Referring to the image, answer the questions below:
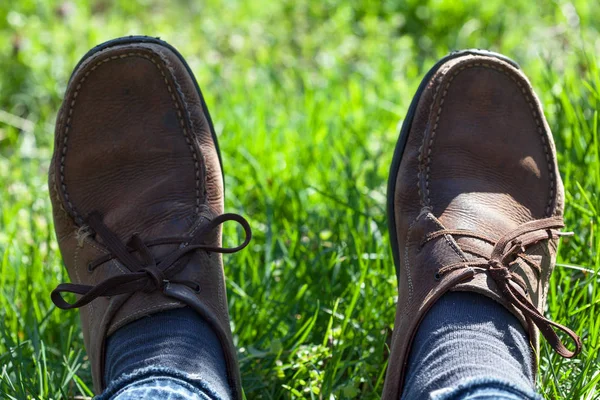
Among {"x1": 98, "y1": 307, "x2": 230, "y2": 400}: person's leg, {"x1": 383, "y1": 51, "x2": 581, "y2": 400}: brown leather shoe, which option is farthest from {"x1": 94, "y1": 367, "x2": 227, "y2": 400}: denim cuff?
{"x1": 383, "y1": 51, "x2": 581, "y2": 400}: brown leather shoe

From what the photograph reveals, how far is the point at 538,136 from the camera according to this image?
179 centimetres

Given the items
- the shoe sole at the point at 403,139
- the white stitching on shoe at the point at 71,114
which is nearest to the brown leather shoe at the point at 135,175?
the white stitching on shoe at the point at 71,114

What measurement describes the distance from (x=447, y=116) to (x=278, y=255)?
565 millimetres

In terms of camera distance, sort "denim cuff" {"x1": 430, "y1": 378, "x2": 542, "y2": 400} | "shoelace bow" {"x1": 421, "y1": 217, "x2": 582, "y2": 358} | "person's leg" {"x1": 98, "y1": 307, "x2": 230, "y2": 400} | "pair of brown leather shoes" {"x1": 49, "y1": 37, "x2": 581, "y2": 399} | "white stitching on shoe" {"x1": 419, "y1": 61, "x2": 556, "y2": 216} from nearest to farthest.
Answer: "denim cuff" {"x1": 430, "y1": 378, "x2": 542, "y2": 400}
"person's leg" {"x1": 98, "y1": 307, "x2": 230, "y2": 400}
"shoelace bow" {"x1": 421, "y1": 217, "x2": 582, "y2": 358}
"pair of brown leather shoes" {"x1": 49, "y1": 37, "x2": 581, "y2": 399}
"white stitching on shoe" {"x1": 419, "y1": 61, "x2": 556, "y2": 216}

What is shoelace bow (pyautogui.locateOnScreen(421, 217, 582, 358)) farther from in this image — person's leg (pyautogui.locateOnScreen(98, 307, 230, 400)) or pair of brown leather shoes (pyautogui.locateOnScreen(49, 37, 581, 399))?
person's leg (pyautogui.locateOnScreen(98, 307, 230, 400))

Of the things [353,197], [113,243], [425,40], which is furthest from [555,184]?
[425,40]

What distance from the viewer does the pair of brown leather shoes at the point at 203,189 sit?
60.9 inches

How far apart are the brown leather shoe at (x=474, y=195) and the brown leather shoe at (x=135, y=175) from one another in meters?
0.39

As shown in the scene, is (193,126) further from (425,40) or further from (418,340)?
(425,40)

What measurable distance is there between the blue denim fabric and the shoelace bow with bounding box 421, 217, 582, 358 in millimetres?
43

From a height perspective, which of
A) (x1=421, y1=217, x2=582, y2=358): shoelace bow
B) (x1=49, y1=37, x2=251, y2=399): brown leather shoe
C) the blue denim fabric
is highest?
(x1=49, y1=37, x2=251, y2=399): brown leather shoe

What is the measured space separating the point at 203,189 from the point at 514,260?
724 mm

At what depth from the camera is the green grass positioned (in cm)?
161

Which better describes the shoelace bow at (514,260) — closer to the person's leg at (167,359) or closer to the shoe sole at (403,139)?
the shoe sole at (403,139)
